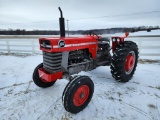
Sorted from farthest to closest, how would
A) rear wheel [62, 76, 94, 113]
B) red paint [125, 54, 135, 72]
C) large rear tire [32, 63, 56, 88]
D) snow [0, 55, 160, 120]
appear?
red paint [125, 54, 135, 72] < large rear tire [32, 63, 56, 88] < snow [0, 55, 160, 120] < rear wheel [62, 76, 94, 113]

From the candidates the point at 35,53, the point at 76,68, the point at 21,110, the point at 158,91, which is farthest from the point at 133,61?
the point at 35,53

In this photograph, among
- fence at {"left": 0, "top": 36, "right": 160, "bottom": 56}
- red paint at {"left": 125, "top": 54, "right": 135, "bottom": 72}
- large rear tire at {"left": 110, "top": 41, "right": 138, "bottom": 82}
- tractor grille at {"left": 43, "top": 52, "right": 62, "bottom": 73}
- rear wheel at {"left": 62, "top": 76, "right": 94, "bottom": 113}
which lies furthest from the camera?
fence at {"left": 0, "top": 36, "right": 160, "bottom": 56}

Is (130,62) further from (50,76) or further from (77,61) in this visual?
(50,76)

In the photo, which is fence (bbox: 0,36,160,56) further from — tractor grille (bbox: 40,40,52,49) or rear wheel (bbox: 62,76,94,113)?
tractor grille (bbox: 40,40,52,49)

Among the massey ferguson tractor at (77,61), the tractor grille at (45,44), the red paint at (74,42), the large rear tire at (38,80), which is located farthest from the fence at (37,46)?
the tractor grille at (45,44)

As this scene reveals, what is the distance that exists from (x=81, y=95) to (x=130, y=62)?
7.16ft

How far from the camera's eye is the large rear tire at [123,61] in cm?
403

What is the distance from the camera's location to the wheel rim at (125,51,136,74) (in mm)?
4445

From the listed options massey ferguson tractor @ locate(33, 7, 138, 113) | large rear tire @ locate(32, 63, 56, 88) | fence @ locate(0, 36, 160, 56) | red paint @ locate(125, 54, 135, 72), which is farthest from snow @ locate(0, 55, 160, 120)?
fence @ locate(0, 36, 160, 56)

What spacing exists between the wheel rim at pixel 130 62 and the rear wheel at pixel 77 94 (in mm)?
1754

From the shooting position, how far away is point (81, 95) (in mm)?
3039

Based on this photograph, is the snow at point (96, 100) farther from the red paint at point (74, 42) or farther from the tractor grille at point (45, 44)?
the tractor grille at point (45, 44)

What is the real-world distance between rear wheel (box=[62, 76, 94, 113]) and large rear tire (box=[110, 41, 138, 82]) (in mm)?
1206

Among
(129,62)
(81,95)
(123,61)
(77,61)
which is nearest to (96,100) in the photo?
(81,95)
